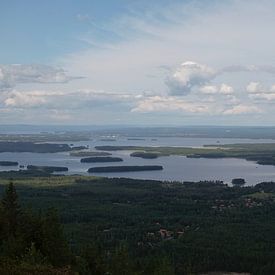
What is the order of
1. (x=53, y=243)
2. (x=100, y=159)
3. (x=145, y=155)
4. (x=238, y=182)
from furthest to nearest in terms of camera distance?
1. (x=145, y=155)
2. (x=100, y=159)
3. (x=238, y=182)
4. (x=53, y=243)

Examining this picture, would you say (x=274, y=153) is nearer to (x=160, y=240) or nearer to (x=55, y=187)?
(x=55, y=187)

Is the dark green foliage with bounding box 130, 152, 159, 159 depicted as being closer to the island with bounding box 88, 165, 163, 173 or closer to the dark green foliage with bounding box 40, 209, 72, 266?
the island with bounding box 88, 165, 163, 173

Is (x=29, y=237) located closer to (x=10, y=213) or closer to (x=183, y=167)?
(x=10, y=213)

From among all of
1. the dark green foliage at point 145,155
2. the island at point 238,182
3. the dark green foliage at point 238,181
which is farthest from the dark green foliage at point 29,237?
the dark green foliage at point 145,155

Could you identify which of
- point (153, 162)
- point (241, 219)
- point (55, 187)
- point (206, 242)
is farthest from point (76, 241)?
point (153, 162)

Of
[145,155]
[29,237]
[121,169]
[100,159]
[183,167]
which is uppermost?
[29,237]

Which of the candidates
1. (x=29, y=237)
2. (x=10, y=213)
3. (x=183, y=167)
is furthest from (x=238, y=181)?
(x=29, y=237)

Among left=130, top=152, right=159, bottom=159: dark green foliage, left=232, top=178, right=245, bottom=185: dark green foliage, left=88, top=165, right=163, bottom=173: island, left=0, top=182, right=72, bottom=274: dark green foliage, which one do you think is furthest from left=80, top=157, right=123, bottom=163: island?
left=0, top=182, right=72, bottom=274: dark green foliage

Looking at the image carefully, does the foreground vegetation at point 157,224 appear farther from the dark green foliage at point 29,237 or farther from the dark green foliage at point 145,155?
the dark green foliage at point 145,155
